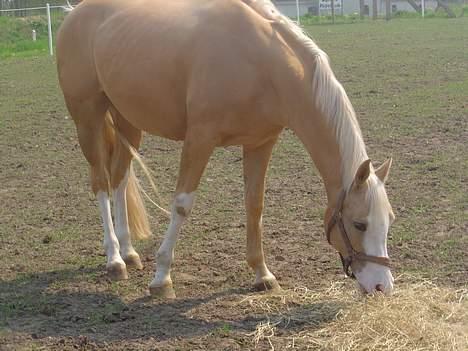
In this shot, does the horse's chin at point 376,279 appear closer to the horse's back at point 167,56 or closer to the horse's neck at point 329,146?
the horse's neck at point 329,146

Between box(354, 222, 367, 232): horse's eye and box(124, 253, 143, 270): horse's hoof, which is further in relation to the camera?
box(124, 253, 143, 270): horse's hoof

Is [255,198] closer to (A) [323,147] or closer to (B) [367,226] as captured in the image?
(A) [323,147]

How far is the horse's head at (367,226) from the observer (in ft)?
12.8

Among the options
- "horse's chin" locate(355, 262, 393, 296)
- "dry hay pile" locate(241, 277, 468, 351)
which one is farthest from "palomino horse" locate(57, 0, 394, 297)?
"dry hay pile" locate(241, 277, 468, 351)

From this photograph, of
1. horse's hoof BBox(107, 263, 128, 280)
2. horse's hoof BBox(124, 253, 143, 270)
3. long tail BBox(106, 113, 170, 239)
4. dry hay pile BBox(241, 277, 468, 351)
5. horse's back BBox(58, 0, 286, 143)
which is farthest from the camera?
long tail BBox(106, 113, 170, 239)

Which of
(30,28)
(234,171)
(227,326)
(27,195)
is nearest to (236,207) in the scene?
(234,171)

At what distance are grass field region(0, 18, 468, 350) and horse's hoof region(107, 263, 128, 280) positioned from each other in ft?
0.18

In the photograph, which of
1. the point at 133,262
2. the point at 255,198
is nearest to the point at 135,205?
the point at 133,262

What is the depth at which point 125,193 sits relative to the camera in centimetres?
561

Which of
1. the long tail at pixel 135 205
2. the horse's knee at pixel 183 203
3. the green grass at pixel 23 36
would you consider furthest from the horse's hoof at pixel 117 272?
the green grass at pixel 23 36

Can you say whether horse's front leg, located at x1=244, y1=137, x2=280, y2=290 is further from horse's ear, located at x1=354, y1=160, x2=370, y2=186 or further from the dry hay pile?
horse's ear, located at x1=354, y1=160, x2=370, y2=186

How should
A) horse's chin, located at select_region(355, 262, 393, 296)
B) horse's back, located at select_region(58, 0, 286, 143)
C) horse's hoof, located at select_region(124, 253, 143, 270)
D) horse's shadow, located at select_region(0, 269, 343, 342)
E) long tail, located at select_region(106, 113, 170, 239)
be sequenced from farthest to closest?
long tail, located at select_region(106, 113, 170, 239)
horse's hoof, located at select_region(124, 253, 143, 270)
horse's back, located at select_region(58, 0, 286, 143)
horse's shadow, located at select_region(0, 269, 343, 342)
horse's chin, located at select_region(355, 262, 393, 296)

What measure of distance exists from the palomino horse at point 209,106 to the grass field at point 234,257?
26cm

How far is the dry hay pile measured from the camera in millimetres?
3691
